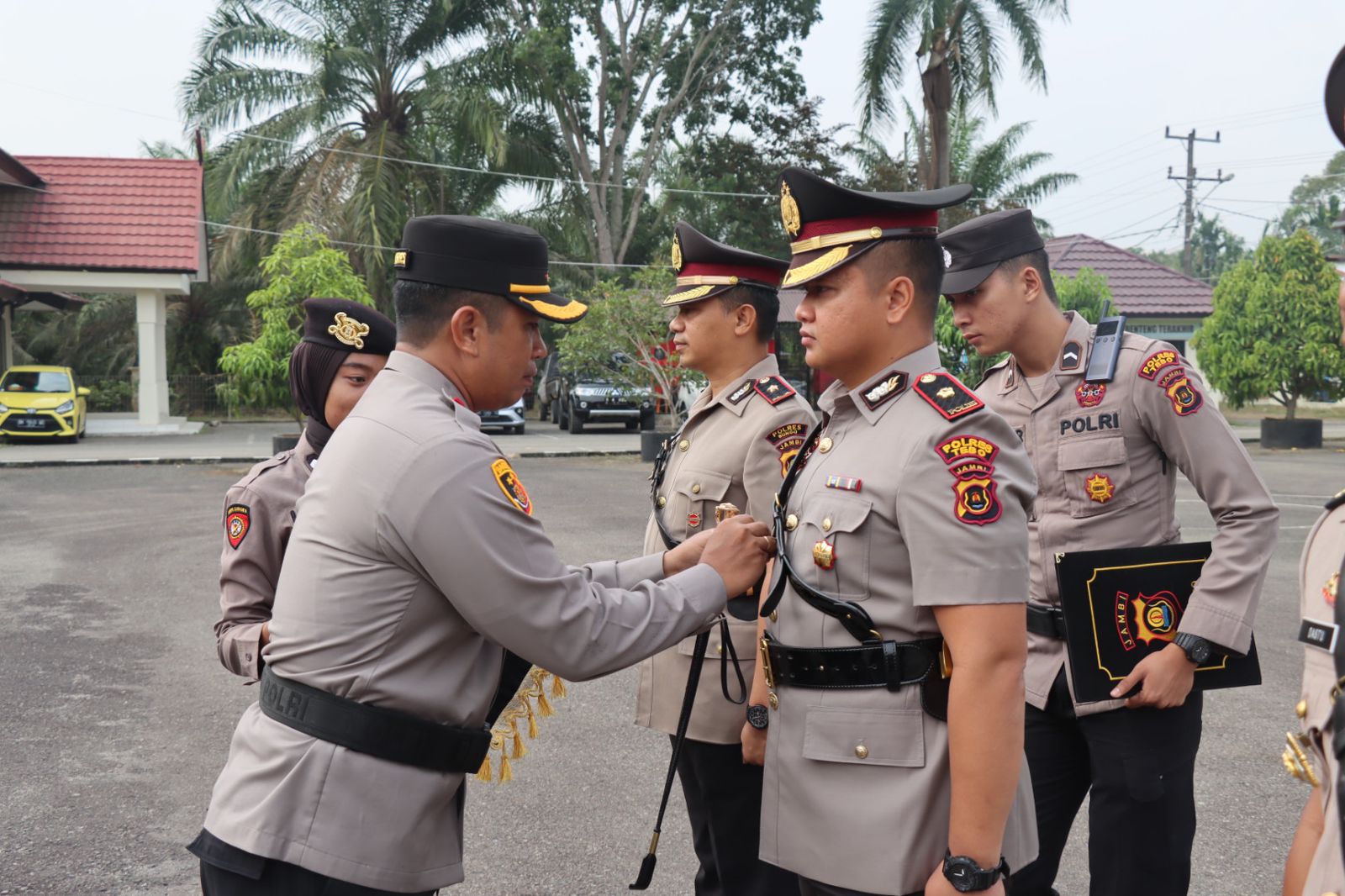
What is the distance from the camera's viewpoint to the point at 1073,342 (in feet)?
10.3

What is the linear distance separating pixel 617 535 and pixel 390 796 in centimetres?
838

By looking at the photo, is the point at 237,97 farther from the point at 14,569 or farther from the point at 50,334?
the point at 14,569

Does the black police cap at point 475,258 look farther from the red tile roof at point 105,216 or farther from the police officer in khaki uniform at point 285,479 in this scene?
the red tile roof at point 105,216

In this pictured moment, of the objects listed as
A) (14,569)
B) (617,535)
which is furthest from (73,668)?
(617,535)

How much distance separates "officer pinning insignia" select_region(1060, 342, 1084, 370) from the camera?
10.1ft

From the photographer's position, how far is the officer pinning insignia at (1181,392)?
2.86 metres

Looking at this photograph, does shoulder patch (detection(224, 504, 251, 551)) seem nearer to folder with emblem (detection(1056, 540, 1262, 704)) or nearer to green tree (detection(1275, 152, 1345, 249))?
folder with emblem (detection(1056, 540, 1262, 704))

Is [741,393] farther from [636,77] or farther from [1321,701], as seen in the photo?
[636,77]

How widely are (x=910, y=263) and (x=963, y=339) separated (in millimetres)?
14797

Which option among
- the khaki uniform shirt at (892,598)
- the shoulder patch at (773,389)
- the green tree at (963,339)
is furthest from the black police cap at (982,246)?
Answer: the green tree at (963,339)

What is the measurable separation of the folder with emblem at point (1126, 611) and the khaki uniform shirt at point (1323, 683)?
1090 millimetres

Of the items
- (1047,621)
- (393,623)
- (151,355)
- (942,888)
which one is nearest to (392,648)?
(393,623)

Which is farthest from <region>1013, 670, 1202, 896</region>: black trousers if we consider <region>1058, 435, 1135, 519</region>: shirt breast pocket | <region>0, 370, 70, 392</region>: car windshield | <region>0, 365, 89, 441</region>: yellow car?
<region>0, 370, 70, 392</region>: car windshield

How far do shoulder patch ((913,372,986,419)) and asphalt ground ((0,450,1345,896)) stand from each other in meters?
1.34
